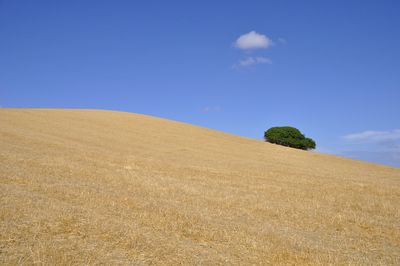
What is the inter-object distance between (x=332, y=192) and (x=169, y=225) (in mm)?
12542

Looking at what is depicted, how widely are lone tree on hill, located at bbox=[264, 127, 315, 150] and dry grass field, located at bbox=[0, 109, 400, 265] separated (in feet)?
201

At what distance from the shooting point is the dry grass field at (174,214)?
984 cm

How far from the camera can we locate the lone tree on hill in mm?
88125

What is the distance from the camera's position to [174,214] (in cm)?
1382

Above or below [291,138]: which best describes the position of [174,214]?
below

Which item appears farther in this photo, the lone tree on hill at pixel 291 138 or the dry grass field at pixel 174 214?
the lone tree on hill at pixel 291 138

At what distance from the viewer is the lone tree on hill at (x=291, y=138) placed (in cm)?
8812

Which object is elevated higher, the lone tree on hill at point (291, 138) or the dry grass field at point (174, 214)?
the lone tree on hill at point (291, 138)

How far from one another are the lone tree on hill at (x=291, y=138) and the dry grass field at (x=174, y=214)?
61268 mm

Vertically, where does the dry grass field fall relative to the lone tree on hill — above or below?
below

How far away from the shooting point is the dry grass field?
9.84 m

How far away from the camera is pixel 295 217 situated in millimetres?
16062

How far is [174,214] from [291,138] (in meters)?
76.8

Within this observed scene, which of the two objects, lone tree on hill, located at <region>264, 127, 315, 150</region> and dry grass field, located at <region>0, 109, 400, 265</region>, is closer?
dry grass field, located at <region>0, 109, 400, 265</region>
